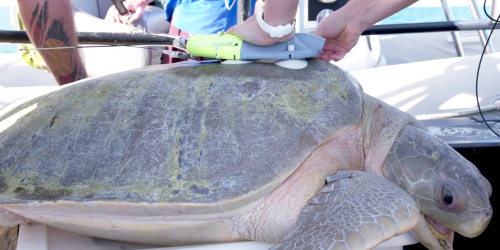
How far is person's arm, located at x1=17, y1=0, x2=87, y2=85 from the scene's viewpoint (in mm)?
1729

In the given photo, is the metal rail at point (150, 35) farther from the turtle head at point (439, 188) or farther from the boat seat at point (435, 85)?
the turtle head at point (439, 188)

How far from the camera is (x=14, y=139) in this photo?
3.55 ft

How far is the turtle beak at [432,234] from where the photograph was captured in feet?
3.36

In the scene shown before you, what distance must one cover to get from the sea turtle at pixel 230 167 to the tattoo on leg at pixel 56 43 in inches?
28.3

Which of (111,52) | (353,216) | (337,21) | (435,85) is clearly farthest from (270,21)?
(111,52)

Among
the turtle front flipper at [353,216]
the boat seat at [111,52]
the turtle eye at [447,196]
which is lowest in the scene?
the turtle eye at [447,196]

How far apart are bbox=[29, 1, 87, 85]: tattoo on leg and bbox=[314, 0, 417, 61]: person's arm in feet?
4.24

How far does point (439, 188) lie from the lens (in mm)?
1026

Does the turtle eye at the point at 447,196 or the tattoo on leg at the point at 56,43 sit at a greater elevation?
the tattoo on leg at the point at 56,43

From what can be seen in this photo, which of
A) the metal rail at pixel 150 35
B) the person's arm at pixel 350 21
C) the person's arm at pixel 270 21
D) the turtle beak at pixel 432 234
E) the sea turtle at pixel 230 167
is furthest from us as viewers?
the metal rail at pixel 150 35

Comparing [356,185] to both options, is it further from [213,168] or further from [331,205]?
[213,168]

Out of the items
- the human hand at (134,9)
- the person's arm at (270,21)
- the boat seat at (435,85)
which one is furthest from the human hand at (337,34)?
the human hand at (134,9)

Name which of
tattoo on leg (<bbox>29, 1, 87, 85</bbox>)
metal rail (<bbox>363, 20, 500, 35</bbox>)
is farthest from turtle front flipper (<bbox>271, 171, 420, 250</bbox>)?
tattoo on leg (<bbox>29, 1, 87, 85</bbox>)

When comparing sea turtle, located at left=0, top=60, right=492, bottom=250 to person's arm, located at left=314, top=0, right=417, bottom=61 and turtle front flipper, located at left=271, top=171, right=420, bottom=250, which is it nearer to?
turtle front flipper, located at left=271, top=171, right=420, bottom=250
